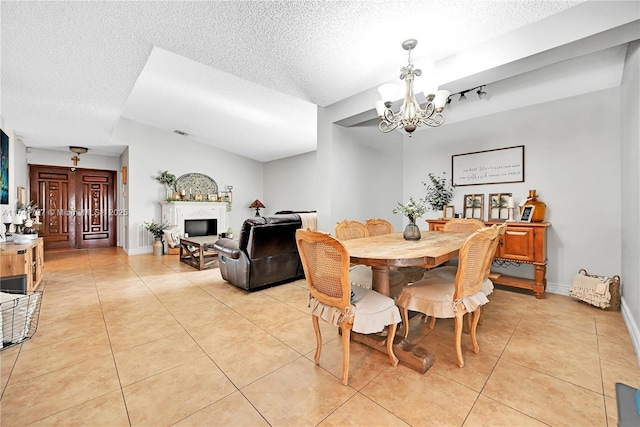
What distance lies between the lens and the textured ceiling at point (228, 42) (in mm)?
1833

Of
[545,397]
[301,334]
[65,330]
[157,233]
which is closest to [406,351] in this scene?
[545,397]

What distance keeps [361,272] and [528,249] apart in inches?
86.3

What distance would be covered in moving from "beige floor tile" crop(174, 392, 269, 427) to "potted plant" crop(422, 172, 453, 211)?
384cm

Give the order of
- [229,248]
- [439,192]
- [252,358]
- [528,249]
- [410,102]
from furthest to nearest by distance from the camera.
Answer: [439,192] < [229,248] < [528,249] < [410,102] < [252,358]

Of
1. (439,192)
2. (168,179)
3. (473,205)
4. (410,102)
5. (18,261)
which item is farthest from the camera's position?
(168,179)

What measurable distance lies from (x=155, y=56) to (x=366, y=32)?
289cm

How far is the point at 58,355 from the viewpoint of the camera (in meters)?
1.96

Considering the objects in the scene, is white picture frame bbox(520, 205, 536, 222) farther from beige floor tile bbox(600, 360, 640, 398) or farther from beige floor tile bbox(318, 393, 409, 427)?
beige floor tile bbox(318, 393, 409, 427)

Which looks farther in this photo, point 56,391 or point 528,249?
point 528,249

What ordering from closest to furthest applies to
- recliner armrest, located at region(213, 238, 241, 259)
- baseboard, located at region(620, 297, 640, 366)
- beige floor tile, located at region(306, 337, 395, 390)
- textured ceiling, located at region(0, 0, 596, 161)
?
beige floor tile, located at region(306, 337, 395, 390) → textured ceiling, located at region(0, 0, 596, 161) → baseboard, located at region(620, 297, 640, 366) → recliner armrest, located at region(213, 238, 241, 259)

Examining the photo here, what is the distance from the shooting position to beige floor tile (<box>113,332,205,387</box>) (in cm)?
176

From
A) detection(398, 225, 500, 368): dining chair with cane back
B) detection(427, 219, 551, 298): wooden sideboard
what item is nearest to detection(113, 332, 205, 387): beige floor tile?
detection(398, 225, 500, 368): dining chair with cane back

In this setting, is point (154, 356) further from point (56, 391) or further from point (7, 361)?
point (7, 361)

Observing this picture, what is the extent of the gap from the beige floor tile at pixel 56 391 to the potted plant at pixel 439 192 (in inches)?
169
